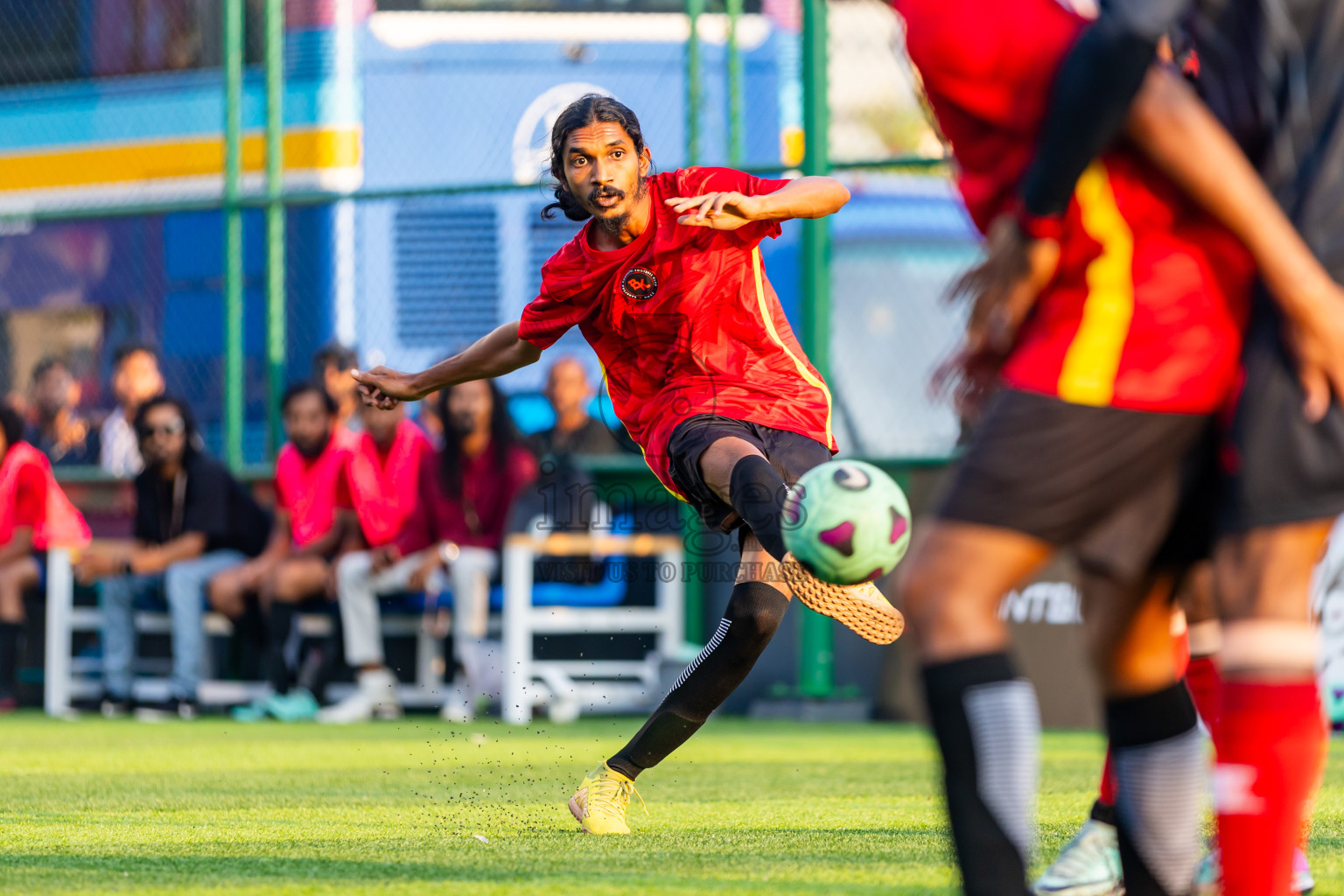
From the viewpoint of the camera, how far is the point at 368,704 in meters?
9.70

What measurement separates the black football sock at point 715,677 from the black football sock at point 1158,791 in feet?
6.51

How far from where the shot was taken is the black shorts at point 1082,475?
7.43 ft

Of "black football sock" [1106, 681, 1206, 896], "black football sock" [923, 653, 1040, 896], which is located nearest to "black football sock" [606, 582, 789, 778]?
"black football sock" [1106, 681, 1206, 896]

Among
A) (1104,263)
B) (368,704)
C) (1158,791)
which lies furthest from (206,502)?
(1104,263)

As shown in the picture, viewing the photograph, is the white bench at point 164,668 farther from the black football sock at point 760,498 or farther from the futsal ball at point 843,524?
the futsal ball at point 843,524

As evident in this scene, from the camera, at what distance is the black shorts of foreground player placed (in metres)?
4.55

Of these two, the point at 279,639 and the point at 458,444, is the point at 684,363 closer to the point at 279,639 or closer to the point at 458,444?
the point at 458,444

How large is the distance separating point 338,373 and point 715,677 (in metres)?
6.35

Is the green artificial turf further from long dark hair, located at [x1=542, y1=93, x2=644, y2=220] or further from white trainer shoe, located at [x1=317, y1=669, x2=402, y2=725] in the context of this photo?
long dark hair, located at [x1=542, y1=93, x2=644, y2=220]

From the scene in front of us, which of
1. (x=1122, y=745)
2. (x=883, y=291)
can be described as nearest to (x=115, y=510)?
(x=883, y=291)

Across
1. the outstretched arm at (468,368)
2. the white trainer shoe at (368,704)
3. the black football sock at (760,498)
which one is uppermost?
the outstretched arm at (468,368)

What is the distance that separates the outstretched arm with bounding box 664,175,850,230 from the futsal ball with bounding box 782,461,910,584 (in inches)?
23.6

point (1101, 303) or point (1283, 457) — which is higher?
point (1101, 303)

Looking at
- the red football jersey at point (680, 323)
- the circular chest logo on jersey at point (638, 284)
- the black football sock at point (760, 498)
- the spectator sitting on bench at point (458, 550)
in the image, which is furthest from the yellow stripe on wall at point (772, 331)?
the spectator sitting on bench at point (458, 550)
